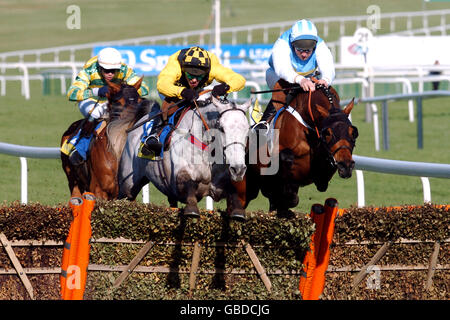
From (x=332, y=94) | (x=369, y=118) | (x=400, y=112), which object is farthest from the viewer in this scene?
(x=400, y=112)

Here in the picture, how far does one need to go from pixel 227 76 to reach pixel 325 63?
798mm

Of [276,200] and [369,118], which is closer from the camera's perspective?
[276,200]

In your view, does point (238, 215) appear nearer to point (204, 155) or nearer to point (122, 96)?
point (204, 155)

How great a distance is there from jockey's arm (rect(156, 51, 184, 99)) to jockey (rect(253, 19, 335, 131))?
0.70 m

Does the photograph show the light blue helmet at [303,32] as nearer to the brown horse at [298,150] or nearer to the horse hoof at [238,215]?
the brown horse at [298,150]

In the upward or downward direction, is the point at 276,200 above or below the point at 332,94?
below

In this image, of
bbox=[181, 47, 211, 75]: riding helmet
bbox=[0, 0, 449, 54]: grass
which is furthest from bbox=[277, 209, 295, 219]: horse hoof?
bbox=[0, 0, 449, 54]: grass

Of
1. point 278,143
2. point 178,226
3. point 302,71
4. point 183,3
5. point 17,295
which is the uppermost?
point 183,3

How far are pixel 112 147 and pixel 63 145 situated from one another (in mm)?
711

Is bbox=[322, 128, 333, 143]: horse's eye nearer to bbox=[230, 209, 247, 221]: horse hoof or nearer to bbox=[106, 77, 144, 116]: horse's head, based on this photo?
bbox=[230, 209, 247, 221]: horse hoof

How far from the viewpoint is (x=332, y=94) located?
23.1 ft

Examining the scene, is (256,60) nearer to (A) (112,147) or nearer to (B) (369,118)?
(B) (369,118)

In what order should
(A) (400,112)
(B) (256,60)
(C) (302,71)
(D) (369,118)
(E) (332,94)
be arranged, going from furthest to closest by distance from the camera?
1. (B) (256,60)
2. (A) (400,112)
3. (D) (369,118)
4. (C) (302,71)
5. (E) (332,94)
